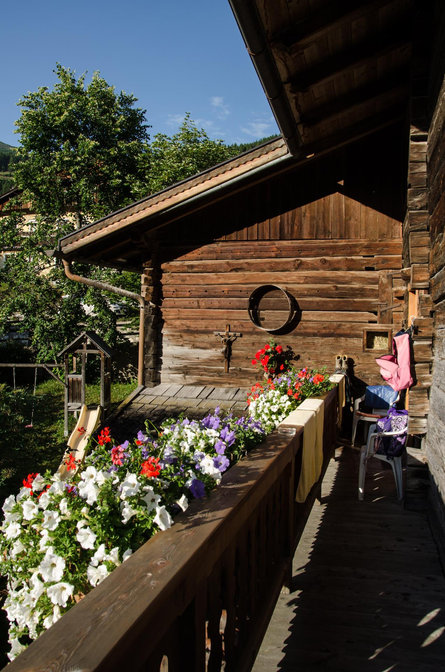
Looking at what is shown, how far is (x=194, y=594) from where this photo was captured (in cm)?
165

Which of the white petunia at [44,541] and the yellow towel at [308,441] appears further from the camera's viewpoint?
the yellow towel at [308,441]

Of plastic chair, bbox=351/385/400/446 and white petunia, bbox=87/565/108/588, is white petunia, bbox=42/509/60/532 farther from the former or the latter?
plastic chair, bbox=351/385/400/446

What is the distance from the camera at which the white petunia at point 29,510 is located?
181 centimetres

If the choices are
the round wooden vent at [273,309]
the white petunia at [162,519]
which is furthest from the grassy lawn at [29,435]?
the white petunia at [162,519]

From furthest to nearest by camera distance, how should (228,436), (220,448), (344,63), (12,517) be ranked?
1. (344,63)
2. (228,436)
3. (220,448)
4. (12,517)

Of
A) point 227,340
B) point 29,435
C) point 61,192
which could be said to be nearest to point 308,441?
point 227,340

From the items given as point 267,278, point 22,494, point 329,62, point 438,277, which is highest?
point 329,62

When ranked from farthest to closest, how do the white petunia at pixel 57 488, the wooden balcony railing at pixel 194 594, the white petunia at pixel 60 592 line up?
the white petunia at pixel 57 488
the white petunia at pixel 60 592
the wooden balcony railing at pixel 194 594

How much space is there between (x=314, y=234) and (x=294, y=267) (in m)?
0.60

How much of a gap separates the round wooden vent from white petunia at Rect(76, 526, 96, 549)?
664 cm

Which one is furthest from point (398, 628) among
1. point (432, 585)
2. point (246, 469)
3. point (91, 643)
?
point (91, 643)

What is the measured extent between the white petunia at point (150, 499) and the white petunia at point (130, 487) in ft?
0.12

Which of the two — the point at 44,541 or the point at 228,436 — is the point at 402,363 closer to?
the point at 228,436

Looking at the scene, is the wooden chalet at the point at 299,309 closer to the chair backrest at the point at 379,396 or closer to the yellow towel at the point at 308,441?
the yellow towel at the point at 308,441
